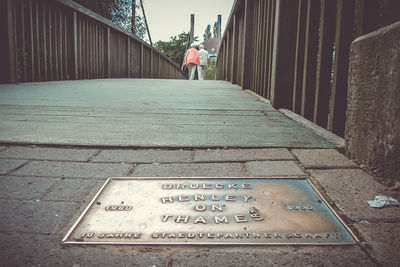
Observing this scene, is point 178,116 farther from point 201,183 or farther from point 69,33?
point 69,33

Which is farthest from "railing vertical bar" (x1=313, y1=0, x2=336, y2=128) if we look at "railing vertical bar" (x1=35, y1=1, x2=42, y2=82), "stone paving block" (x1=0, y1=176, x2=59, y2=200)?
"railing vertical bar" (x1=35, y1=1, x2=42, y2=82)

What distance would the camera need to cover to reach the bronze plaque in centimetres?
81

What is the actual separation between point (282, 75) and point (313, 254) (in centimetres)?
192

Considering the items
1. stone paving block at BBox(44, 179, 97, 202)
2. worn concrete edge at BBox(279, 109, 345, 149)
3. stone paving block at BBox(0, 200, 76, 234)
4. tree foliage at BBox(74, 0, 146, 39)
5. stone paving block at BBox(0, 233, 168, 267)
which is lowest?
stone paving block at BBox(0, 233, 168, 267)

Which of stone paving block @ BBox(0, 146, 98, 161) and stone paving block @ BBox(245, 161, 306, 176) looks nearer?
stone paving block @ BBox(245, 161, 306, 176)

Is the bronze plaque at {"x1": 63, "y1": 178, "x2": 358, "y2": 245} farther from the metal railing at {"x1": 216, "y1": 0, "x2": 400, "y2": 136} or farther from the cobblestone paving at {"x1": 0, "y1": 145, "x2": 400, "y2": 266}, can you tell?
the metal railing at {"x1": 216, "y1": 0, "x2": 400, "y2": 136}

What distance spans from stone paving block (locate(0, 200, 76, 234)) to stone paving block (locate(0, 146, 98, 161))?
42cm

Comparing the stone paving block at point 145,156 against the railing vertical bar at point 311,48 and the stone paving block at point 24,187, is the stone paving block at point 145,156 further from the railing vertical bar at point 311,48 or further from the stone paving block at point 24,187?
the railing vertical bar at point 311,48

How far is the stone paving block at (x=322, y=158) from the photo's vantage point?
4.26 ft

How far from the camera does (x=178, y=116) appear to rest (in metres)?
2.33

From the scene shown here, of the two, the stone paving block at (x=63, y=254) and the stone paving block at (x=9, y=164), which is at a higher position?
the stone paving block at (x=9, y=164)

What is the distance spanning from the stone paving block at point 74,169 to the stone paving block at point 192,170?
0.26 ft

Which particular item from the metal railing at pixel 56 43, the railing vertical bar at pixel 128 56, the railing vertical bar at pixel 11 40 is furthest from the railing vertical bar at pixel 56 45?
the railing vertical bar at pixel 128 56

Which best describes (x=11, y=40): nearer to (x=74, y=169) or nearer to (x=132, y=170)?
(x=74, y=169)
